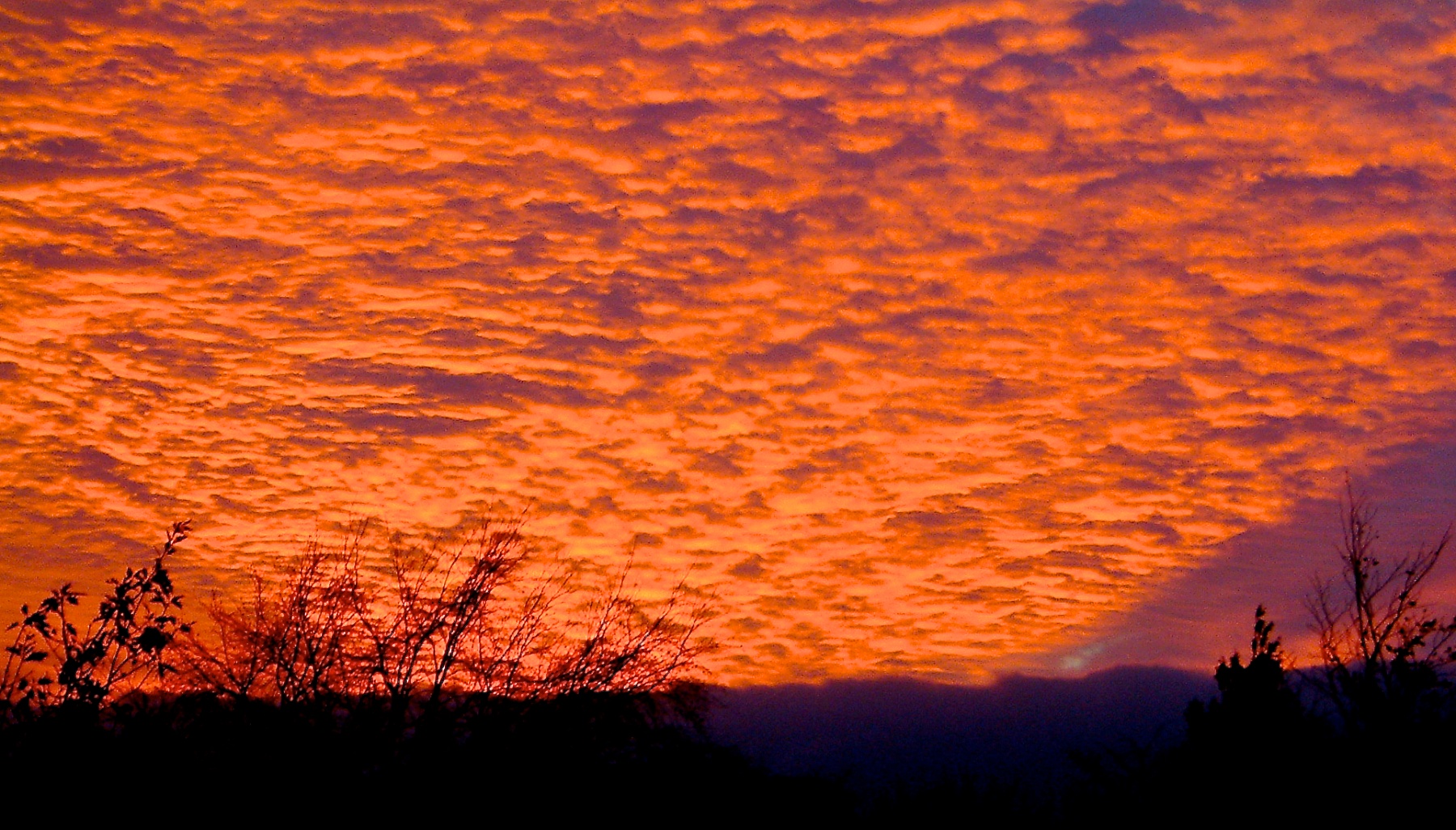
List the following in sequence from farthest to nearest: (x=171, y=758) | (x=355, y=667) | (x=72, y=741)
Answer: (x=355, y=667) → (x=171, y=758) → (x=72, y=741)

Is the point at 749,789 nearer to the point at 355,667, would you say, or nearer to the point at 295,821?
the point at 295,821

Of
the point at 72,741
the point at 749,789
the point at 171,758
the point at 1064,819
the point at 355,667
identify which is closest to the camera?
the point at 72,741

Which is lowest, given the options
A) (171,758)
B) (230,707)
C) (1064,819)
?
(1064,819)

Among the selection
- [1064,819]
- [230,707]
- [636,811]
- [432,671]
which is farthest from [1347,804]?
[432,671]

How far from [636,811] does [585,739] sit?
7813 mm

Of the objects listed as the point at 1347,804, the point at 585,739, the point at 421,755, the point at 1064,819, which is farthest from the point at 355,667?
the point at 1347,804

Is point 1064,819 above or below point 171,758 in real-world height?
below

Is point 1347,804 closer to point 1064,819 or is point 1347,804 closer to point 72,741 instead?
point 1064,819

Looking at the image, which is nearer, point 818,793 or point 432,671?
point 818,793

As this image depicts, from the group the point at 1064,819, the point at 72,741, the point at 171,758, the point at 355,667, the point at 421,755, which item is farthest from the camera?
the point at 355,667

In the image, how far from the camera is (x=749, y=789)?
16938mm

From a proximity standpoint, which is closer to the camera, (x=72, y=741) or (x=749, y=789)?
(x=72, y=741)

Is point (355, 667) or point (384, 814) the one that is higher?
point (355, 667)

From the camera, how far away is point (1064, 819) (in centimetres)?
1566
